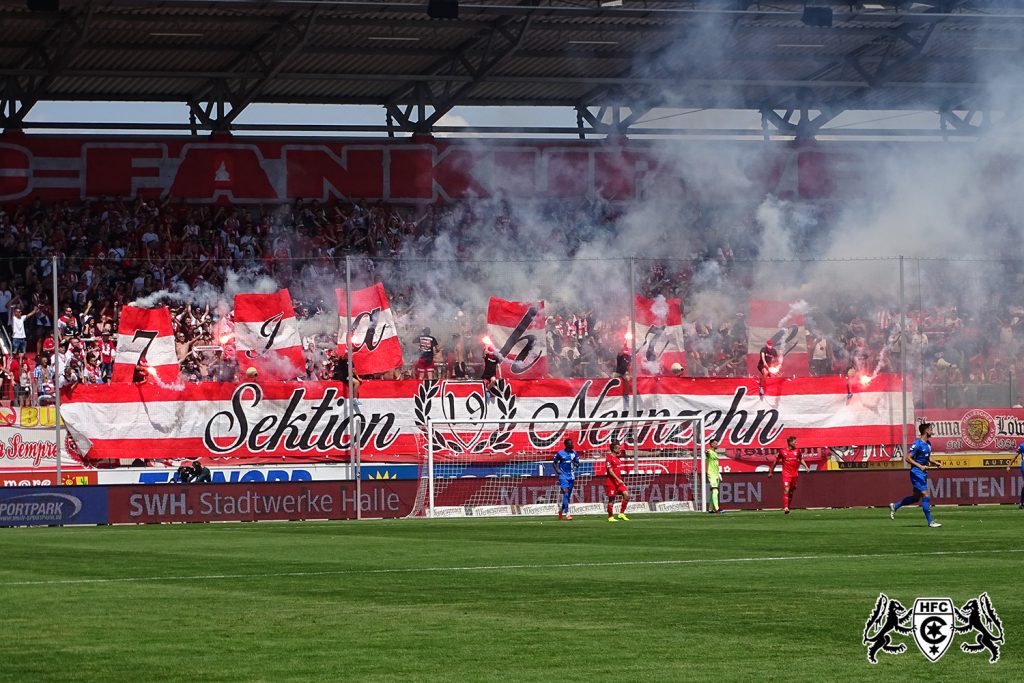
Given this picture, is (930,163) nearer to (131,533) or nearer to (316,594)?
(131,533)

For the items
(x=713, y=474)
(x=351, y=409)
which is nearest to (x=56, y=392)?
(x=351, y=409)

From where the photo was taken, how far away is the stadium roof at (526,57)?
3725 centimetres

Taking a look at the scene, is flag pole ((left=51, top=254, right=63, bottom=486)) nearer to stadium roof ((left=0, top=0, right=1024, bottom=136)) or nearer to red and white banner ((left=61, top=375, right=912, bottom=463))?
red and white banner ((left=61, top=375, right=912, bottom=463))

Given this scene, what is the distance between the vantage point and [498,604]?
44.5 feet

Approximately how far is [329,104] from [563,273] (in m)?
14.7

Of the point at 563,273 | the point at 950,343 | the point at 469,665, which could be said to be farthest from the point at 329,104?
the point at 469,665

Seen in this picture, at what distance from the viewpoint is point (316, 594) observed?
14.7m

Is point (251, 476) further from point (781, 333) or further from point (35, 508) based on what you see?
point (781, 333)

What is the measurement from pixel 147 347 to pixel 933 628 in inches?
988

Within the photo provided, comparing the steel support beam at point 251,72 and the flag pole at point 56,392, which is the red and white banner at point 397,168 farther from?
the flag pole at point 56,392

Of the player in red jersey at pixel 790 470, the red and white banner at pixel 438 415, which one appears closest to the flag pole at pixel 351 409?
the red and white banner at pixel 438 415

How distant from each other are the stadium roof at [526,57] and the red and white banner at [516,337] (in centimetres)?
615

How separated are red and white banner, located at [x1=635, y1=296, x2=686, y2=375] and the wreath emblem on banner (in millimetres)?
2754

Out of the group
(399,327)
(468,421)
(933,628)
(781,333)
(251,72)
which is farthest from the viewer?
(251,72)
